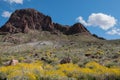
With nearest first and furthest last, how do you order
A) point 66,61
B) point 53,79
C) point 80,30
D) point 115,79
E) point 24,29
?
point 53,79, point 115,79, point 66,61, point 24,29, point 80,30

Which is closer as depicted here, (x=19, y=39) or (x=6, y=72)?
(x=6, y=72)

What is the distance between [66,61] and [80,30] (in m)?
174

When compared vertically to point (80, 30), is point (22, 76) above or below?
below

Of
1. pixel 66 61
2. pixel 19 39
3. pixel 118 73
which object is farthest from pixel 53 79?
pixel 19 39

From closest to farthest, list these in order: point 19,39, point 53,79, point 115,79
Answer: point 53,79 → point 115,79 → point 19,39

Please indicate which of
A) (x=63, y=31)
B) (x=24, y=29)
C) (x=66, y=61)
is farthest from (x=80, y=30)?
(x=66, y=61)

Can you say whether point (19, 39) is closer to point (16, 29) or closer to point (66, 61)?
point (16, 29)

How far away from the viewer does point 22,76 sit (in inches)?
431

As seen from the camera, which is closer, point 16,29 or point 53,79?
point 53,79

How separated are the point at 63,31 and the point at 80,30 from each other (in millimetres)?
12131

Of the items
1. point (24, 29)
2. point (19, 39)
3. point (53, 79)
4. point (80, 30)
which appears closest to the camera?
point (53, 79)

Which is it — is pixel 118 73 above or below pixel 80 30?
below

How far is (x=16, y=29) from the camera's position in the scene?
178 metres

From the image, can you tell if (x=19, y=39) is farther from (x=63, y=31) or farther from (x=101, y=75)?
(x=101, y=75)
